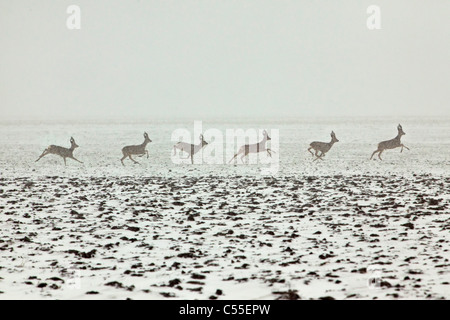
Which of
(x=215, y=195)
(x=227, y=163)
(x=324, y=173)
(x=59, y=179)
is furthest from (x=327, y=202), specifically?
(x=227, y=163)

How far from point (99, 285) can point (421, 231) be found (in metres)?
6.64

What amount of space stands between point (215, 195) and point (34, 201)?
17.2ft

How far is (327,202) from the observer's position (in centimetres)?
1580

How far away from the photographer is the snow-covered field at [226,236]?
27.3 ft

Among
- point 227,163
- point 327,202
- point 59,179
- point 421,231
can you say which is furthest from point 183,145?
point 421,231

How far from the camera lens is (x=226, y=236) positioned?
11719mm

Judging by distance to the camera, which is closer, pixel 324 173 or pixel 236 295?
pixel 236 295

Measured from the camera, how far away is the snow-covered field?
834 centimetres

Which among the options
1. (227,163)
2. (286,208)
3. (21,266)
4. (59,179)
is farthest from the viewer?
(227,163)

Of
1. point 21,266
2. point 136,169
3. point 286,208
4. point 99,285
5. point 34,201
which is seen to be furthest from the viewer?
point 136,169
